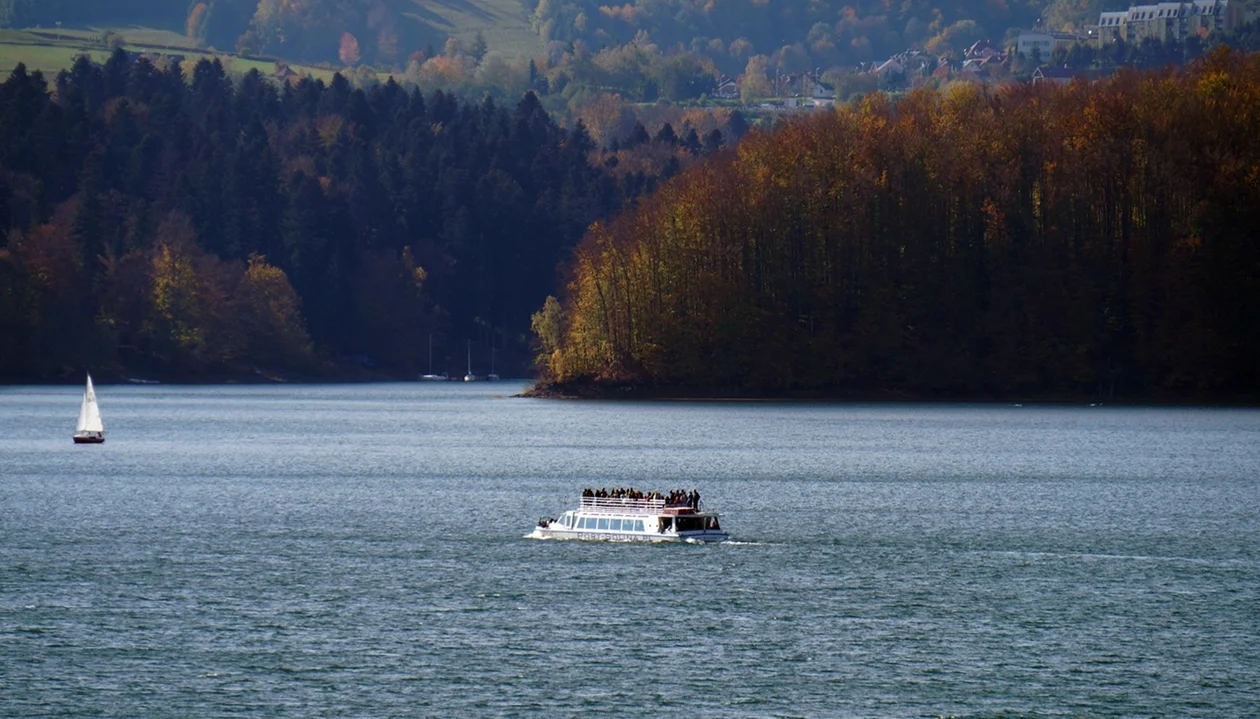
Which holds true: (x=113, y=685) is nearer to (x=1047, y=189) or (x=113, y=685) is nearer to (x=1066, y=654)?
(x=1066, y=654)

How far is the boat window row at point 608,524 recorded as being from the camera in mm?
66312

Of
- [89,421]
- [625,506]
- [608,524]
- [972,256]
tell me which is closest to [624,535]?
[608,524]

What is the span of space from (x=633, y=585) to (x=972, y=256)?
327 ft

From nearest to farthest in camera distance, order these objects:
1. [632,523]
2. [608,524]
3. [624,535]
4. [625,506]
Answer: [632,523] → [624,535] → [608,524] → [625,506]

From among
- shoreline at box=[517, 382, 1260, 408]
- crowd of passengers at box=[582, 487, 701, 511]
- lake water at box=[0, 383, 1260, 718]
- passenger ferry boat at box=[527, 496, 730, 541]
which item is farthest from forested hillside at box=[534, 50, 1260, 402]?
passenger ferry boat at box=[527, 496, 730, 541]

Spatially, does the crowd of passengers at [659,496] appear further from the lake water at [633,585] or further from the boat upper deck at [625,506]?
the lake water at [633,585]

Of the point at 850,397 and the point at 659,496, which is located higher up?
the point at 850,397

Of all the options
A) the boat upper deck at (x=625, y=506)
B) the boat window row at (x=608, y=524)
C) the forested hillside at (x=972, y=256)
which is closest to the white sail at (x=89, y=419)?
the boat upper deck at (x=625, y=506)

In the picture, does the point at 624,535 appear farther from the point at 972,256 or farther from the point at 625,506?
the point at 972,256

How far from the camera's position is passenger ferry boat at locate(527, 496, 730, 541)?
65.8 meters

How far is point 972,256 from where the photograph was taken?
15125 cm

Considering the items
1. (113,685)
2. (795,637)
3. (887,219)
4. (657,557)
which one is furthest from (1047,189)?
(113,685)

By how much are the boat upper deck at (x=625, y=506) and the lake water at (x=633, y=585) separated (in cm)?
220

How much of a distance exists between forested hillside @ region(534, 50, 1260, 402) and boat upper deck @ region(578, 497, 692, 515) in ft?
282
